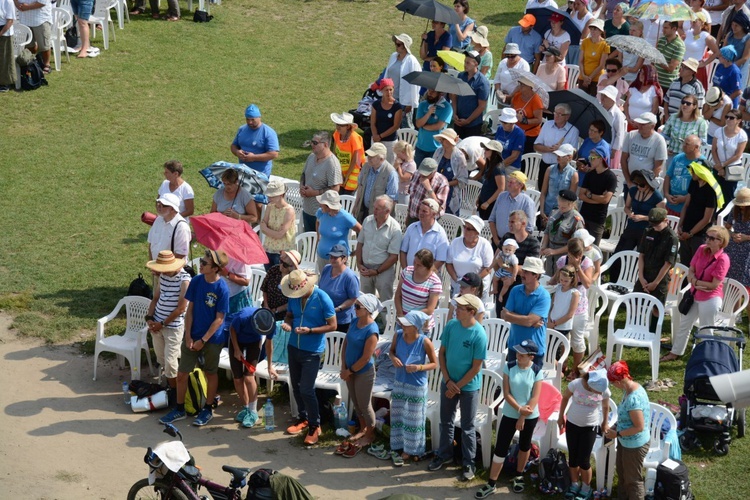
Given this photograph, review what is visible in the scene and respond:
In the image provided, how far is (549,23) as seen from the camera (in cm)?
1694

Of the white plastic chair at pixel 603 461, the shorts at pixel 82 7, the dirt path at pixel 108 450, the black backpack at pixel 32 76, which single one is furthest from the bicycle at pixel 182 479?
the shorts at pixel 82 7

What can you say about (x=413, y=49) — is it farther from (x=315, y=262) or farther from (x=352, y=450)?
(x=352, y=450)

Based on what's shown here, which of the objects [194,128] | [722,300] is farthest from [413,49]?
[722,300]

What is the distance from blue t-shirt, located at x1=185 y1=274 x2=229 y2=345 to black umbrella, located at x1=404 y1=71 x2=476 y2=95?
464cm

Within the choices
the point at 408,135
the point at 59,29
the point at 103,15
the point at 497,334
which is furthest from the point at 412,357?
the point at 103,15

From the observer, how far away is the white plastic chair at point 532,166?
46.2ft

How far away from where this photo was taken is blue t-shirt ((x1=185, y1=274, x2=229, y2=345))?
413 inches

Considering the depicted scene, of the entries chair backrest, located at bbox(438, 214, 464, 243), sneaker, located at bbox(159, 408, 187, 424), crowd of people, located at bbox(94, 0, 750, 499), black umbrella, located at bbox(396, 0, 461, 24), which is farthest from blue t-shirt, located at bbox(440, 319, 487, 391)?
black umbrella, located at bbox(396, 0, 461, 24)

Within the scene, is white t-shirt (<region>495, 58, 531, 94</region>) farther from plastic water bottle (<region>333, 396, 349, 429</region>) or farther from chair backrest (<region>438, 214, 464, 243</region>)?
plastic water bottle (<region>333, 396, 349, 429</region>)

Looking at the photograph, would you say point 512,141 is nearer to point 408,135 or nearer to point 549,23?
point 408,135

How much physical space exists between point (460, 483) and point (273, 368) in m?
2.41

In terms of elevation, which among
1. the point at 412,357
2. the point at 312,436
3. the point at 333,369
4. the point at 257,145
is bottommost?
the point at 312,436

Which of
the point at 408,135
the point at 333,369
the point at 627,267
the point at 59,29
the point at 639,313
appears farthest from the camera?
the point at 59,29

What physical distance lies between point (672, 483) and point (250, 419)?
13.3ft
